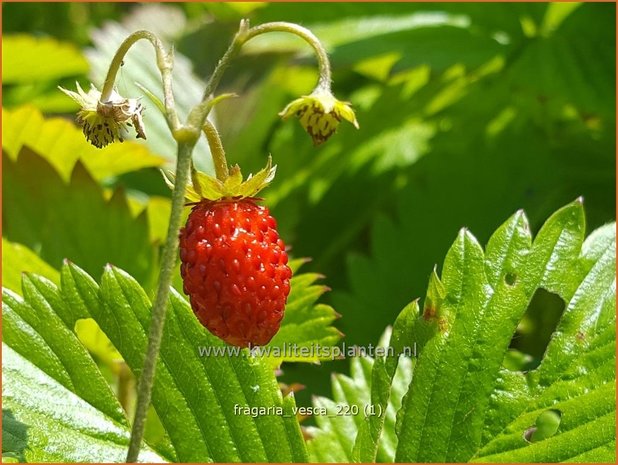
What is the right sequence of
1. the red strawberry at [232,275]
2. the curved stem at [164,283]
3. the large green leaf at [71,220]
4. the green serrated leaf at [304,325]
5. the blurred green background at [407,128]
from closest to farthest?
the curved stem at [164,283] → the red strawberry at [232,275] → the green serrated leaf at [304,325] → the large green leaf at [71,220] → the blurred green background at [407,128]

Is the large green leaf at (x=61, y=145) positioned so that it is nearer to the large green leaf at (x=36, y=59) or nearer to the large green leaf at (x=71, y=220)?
the large green leaf at (x=71, y=220)

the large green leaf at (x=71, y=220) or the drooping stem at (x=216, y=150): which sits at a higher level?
the large green leaf at (x=71, y=220)

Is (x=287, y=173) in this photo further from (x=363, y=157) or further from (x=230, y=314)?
(x=230, y=314)

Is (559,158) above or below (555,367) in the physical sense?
above

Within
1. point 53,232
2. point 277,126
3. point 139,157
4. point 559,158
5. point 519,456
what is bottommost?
point 519,456

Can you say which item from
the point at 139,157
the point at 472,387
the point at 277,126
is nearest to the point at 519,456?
the point at 472,387

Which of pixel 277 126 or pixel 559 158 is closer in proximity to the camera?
pixel 559 158

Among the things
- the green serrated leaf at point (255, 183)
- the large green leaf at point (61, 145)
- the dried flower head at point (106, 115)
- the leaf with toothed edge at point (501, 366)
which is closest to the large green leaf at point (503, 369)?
the leaf with toothed edge at point (501, 366)
